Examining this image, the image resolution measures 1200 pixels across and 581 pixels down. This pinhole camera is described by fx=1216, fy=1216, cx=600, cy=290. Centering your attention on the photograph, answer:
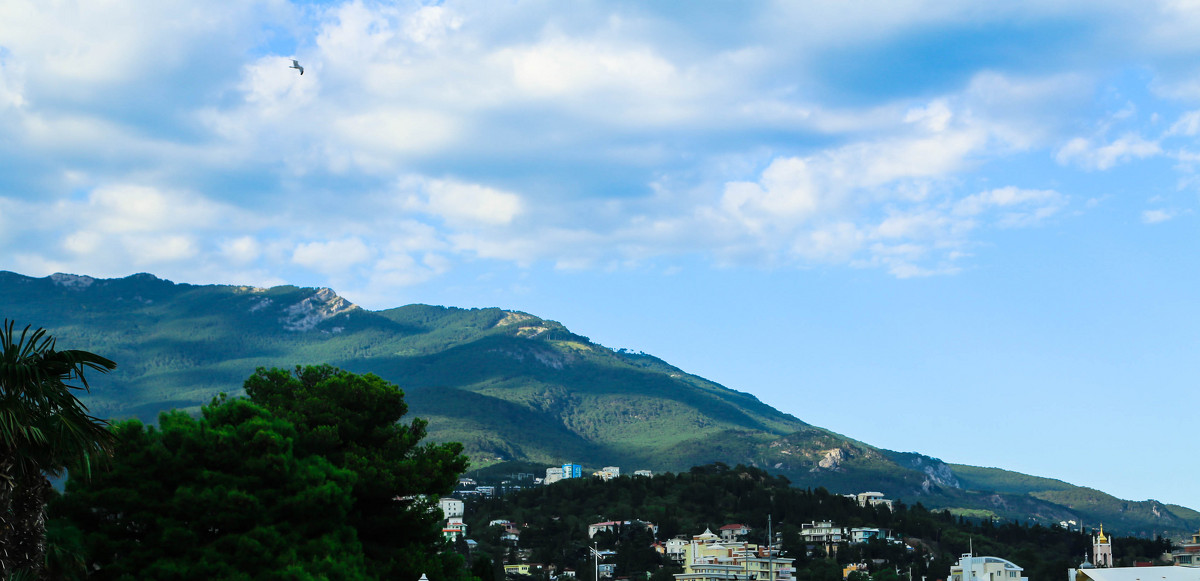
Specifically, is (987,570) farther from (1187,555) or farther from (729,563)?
(1187,555)

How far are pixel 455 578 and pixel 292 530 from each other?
8.13 metres

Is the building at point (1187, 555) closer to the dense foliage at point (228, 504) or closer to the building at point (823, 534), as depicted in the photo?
the building at point (823, 534)

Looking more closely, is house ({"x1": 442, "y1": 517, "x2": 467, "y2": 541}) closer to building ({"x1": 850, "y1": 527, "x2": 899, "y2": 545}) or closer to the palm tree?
building ({"x1": 850, "y1": 527, "x2": 899, "y2": 545})

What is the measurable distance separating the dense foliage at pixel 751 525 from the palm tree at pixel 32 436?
98.9m

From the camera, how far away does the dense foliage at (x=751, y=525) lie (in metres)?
130

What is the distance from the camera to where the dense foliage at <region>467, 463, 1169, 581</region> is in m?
130

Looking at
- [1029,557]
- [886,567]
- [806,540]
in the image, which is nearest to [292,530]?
[886,567]

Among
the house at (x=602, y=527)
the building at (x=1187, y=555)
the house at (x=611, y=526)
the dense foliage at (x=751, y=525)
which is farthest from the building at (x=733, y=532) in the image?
the building at (x=1187, y=555)

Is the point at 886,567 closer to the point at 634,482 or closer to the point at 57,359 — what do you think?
the point at 634,482

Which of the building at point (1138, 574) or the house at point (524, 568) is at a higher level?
the building at point (1138, 574)

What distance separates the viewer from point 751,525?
161375mm

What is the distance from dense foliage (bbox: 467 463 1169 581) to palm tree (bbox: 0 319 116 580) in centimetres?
9894

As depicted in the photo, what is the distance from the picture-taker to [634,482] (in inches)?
6909

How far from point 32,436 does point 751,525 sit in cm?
14936
